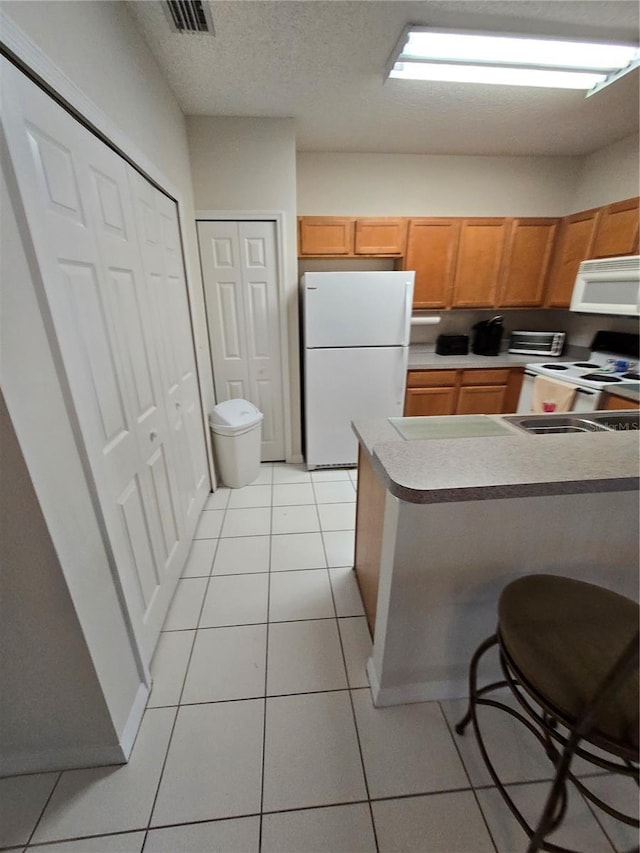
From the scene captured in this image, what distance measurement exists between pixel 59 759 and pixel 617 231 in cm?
420

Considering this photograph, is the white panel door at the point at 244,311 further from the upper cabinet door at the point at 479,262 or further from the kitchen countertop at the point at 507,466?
the kitchen countertop at the point at 507,466

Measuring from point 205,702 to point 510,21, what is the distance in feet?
10.0

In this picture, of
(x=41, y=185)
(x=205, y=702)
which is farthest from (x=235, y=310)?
(x=205, y=702)

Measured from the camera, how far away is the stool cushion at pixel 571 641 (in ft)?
2.26

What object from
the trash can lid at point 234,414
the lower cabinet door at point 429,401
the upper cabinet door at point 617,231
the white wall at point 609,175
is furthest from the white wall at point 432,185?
the trash can lid at point 234,414

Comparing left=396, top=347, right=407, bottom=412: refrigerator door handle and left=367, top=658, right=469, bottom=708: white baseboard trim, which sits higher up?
left=396, top=347, right=407, bottom=412: refrigerator door handle

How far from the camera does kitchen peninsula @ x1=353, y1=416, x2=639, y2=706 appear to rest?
0.89 meters

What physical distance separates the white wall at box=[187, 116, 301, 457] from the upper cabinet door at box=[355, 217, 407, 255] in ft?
2.17

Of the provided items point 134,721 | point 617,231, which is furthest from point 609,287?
point 134,721

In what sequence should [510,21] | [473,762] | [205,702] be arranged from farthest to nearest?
[510,21] → [205,702] → [473,762]

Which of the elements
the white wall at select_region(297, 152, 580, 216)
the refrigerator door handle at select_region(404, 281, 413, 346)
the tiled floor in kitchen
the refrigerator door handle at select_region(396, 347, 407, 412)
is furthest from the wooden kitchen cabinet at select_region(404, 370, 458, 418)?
the tiled floor in kitchen

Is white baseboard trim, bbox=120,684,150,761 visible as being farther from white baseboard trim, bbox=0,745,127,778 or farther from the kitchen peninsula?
the kitchen peninsula

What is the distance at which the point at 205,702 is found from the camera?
1318 mm

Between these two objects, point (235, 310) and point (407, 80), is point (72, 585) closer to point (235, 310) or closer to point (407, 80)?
point (235, 310)
